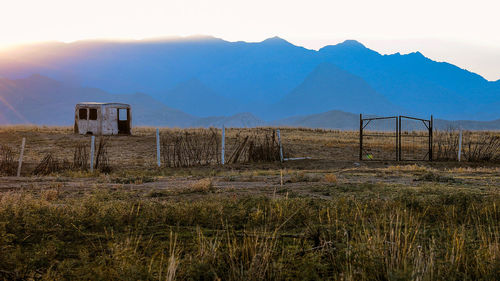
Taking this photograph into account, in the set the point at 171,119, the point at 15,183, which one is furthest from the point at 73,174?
the point at 171,119

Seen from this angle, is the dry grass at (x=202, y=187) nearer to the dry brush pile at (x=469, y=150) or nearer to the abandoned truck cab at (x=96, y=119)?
the dry brush pile at (x=469, y=150)

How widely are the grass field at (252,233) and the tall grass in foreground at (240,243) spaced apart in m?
0.02

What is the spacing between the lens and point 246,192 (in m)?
11.3

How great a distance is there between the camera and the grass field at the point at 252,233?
5.05 meters

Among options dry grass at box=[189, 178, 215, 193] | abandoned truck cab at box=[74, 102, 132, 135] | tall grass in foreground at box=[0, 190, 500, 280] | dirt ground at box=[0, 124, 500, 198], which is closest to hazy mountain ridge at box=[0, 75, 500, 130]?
abandoned truck cab at box=[74, 102, 132, 135]

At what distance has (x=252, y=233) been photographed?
6.59 metres

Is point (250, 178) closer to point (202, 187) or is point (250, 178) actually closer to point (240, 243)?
point (202, 187)

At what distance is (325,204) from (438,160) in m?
16.7

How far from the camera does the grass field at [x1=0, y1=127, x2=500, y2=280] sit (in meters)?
5.05

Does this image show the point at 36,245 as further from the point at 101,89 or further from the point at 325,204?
the point at 101,89

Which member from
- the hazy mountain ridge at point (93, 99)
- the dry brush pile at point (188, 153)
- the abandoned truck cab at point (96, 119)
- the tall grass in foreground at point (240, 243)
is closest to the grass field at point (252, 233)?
the tall grass in foreground at point (240, 243)

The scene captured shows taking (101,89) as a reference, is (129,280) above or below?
below

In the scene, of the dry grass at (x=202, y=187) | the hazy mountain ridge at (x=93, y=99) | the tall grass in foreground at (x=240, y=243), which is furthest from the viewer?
the hazy mountain ridge at (x=93, y=99)

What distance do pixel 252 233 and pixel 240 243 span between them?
0.81 meters
